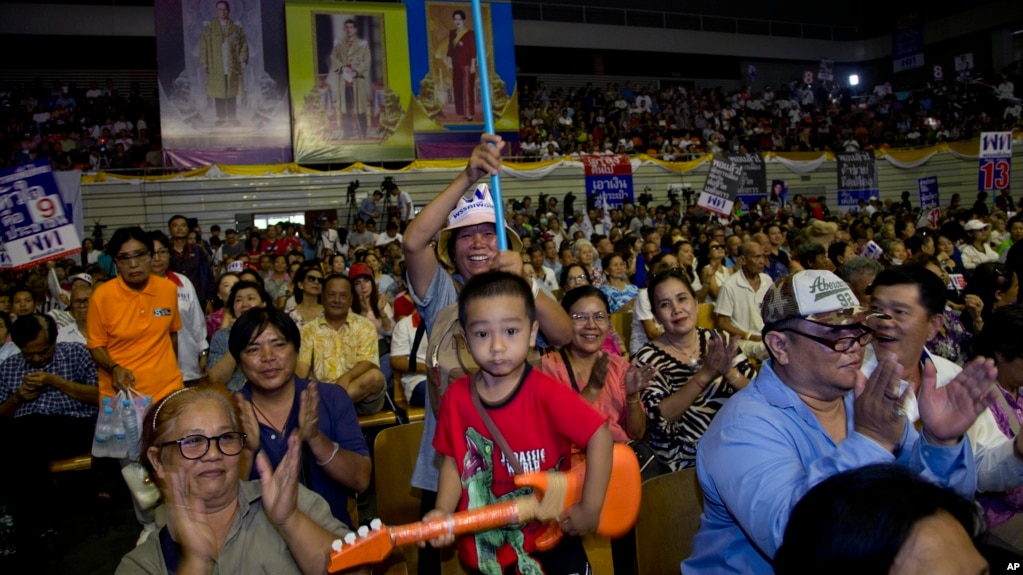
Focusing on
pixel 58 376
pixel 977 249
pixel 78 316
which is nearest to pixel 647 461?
pixel 58 376

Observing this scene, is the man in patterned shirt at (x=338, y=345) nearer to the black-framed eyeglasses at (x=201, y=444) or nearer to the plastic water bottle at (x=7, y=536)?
the plastic water bottle at (x=7, y=536)

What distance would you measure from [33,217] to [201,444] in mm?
5268

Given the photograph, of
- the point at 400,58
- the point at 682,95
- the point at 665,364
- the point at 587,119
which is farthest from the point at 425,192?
the point at 665,364

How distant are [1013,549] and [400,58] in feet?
50.0

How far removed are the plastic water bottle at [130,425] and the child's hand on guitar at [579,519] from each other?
101 inches

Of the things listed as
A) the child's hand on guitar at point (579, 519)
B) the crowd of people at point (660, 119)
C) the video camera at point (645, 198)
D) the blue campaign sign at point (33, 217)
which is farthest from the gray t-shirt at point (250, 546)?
the crowd of people at point (660, 119)

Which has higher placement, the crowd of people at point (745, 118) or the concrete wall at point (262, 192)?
the crowd of people at point (745, 118)

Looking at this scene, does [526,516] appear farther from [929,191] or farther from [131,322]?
[929,191]

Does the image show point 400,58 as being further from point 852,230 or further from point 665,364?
point 665,364

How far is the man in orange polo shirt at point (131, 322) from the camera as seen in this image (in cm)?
412

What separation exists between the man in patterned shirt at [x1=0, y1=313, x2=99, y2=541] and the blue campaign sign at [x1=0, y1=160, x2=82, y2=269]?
1752 millimetres

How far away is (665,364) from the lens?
3.33 metres

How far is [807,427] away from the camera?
1929 millimetres

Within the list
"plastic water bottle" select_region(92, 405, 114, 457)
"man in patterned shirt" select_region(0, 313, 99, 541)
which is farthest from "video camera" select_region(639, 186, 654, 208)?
"plastic water bottle" select_region(92, 405, 114, 457)
